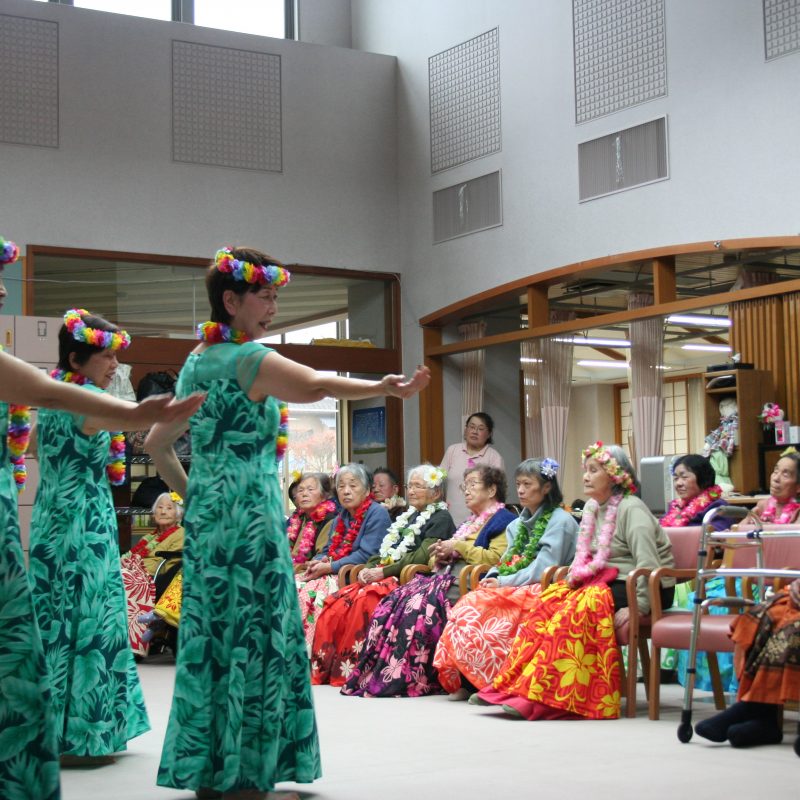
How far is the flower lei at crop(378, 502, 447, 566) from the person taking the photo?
6.64 metres

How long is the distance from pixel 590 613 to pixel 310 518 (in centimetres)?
303

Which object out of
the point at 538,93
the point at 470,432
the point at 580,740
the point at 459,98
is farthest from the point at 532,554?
the point at 459,98

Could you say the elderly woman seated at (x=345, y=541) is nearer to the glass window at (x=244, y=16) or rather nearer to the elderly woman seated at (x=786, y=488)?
the elderly woman seated at (x=786, y=488)

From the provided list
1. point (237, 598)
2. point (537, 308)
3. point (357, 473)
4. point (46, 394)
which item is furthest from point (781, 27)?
point (46, 394)

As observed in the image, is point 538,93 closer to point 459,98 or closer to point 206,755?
point 459,98

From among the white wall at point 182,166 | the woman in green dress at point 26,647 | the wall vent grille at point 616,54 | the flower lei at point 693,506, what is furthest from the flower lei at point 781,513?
the white wall at point 182,166

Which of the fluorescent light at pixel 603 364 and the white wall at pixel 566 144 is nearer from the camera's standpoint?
the white wall at pixel 566 144

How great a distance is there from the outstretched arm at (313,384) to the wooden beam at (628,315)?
5.82 metres

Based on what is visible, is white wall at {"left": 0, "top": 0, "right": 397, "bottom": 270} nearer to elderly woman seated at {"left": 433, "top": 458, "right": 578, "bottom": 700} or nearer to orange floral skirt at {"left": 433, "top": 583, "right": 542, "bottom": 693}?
elderly woman seated at {"left": 433, "top": 458, "right": 578, "bottom": 700}

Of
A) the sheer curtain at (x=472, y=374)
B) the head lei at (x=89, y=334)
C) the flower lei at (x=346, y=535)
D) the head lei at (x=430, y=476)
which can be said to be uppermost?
the sheer curtain at (x=472, y=374)

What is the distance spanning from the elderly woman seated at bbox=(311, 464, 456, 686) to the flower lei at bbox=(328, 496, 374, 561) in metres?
0.46

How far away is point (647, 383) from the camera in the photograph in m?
9.47

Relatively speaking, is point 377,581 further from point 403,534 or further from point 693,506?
point 693,506

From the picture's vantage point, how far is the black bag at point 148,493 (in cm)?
955
